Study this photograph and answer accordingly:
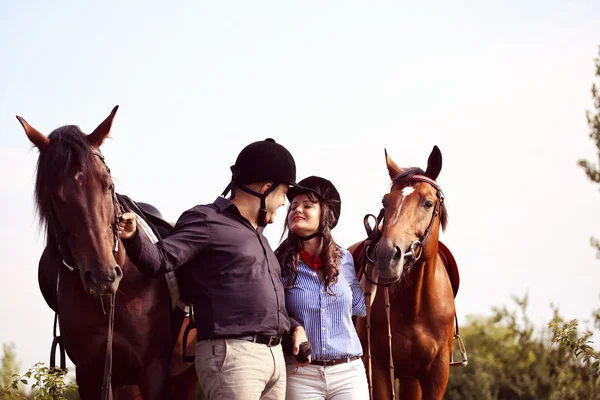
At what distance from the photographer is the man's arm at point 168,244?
3.99m

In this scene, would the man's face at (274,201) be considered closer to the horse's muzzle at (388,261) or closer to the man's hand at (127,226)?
the man's hand at (127,226)

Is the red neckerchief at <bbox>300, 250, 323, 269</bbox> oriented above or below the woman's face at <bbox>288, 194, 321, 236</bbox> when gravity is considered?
below

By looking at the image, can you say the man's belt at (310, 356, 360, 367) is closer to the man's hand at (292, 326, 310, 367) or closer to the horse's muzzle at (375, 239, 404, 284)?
the man's hand at (292, 326, 310, 367)

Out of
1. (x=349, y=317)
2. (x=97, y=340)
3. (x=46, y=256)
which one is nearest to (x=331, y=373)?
(x=349, y=317)

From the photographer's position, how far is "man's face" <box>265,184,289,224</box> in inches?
179

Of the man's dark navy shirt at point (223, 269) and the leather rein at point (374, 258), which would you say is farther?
the leather rein at point (374, 258)

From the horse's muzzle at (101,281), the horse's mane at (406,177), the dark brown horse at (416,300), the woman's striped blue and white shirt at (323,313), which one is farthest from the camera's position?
the horse's mane at (406,177)

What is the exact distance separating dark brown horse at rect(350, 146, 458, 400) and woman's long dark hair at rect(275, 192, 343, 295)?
897mm

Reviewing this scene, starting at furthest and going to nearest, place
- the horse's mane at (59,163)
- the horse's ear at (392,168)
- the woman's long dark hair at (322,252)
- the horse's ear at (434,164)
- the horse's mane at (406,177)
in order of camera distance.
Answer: the horse's ear at (392,168) < the horse's ear at (434,164) < the horse's mane at (406,177) < the woman's long dark hair at (322,252) < the horse's mane at (59,163)

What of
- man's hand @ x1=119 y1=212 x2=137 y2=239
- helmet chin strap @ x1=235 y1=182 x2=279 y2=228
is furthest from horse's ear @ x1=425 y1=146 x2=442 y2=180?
man's hand @ x1=119 y1=212 x2=137 y2=239

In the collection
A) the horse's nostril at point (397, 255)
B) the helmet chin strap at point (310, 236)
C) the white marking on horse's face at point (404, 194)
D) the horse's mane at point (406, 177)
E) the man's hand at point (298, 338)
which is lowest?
the man's hand at point (298, 338)

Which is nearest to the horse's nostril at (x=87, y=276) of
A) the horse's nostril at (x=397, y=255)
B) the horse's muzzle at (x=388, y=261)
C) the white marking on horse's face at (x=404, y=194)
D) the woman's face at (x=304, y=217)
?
the woman's face at (x=304, y=217)

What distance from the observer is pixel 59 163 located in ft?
14.0

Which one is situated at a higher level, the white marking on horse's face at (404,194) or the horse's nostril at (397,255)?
the white marking on horse's face at (404,194)
